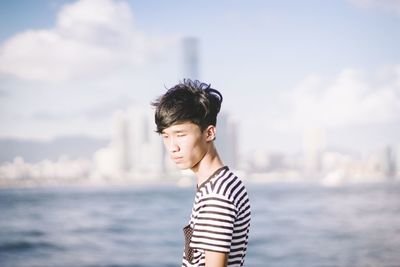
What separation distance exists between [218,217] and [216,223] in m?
0.01

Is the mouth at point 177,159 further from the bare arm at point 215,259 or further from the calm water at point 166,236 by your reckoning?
the calm water at point 166,236

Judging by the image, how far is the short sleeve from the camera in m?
0.97

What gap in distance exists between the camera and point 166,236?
1747 centimetres

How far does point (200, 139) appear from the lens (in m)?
1.06

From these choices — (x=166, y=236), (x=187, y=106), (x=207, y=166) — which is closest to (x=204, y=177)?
(x=207, y=166)

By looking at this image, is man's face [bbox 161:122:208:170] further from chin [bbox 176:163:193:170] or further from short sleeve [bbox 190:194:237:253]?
Answer: short sleeve [bbox 190:194:237:253]

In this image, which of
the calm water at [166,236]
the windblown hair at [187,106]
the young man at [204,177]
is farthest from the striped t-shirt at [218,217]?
the calm water at [166,236]

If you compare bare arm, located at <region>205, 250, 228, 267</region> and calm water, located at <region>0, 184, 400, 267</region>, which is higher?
calm water, located at <region>0, 184, 400, 267</region>

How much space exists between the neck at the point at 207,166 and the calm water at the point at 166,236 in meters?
9.51

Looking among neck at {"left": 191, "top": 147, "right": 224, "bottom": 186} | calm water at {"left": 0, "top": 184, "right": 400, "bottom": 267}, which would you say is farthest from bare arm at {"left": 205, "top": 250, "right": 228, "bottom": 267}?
calm water at {"left": 0, "top": 184, "right": 400, "bottom": 267}

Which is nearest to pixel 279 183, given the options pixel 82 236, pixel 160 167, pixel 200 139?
pixel 160 167

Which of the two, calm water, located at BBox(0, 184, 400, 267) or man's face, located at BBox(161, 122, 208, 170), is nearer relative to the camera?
man's face, located at BBox(161, 122, 208, 170)

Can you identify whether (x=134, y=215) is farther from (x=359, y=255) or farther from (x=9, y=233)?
(x=359, y=255)

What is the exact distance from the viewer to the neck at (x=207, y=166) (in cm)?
106
